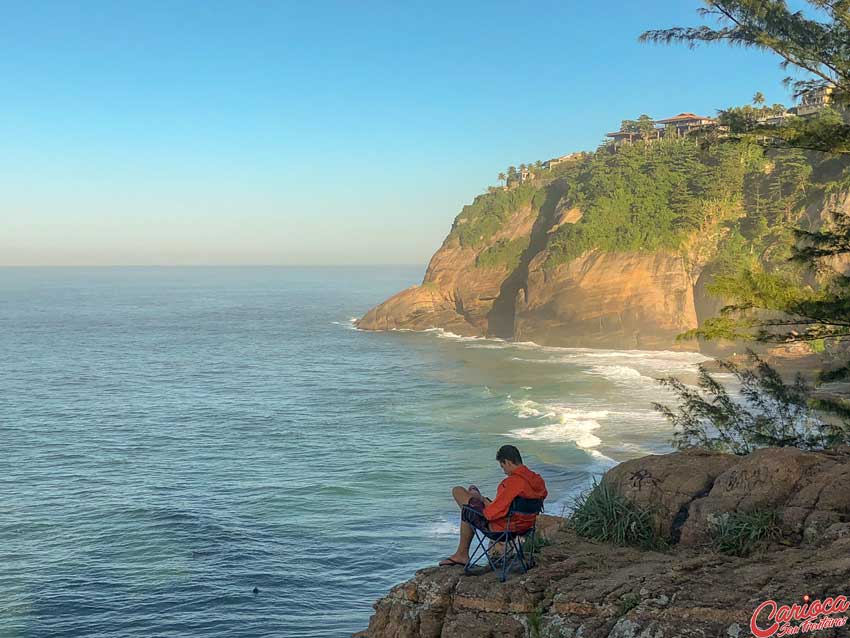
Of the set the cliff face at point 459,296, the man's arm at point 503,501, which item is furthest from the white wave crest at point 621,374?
the man's arm at point 503,501

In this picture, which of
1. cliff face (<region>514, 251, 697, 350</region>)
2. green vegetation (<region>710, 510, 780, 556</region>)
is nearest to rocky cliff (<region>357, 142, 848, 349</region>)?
cliff face (<region>514, 251, 697, 350</region>)

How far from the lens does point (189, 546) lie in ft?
73.7

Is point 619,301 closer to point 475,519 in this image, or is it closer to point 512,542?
point 475,519

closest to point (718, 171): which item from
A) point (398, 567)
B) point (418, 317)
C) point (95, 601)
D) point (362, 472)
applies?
point (418, 317)

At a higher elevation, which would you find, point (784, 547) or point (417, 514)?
point (784, 547)

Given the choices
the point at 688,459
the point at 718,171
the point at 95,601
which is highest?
the point at 718,171

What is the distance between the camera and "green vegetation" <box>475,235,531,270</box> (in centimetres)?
7769

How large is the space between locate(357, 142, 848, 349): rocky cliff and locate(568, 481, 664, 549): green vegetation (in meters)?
51.0

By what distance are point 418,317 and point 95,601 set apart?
6332 centimetres

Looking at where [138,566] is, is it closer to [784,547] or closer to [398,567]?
[398,567]

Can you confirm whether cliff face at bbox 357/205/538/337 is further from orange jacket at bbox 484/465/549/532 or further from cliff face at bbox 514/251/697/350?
orange jacket at bbox 484/465/549/532

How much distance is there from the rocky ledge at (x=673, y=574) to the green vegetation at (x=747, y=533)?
112 mm

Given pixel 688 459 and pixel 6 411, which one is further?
pixel 6 411

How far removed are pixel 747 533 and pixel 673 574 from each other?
1781mm
